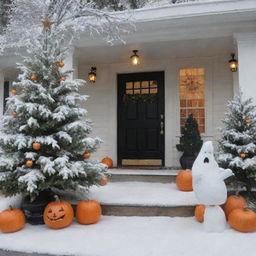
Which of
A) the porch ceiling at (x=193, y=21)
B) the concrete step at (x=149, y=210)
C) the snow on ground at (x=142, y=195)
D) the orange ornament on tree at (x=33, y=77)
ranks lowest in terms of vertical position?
the concrete step at (x=149, y=210)

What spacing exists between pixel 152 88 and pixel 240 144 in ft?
9.08

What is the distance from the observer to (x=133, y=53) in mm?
5211

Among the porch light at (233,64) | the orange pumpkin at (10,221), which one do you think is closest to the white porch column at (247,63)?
the porch light at (233,64)

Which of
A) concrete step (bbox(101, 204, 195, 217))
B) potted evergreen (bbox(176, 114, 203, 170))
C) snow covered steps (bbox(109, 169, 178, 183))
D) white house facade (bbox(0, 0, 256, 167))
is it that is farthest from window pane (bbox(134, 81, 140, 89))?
concrete step (bbox(101, 204, 195, 217))

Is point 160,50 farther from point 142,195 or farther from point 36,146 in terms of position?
point 36,146

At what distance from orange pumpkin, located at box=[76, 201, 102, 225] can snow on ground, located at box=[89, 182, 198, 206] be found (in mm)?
325

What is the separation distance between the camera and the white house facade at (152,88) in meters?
4.81

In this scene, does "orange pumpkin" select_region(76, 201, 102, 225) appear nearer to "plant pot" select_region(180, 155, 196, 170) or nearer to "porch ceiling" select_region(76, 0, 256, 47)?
"plant pot" select_region(180, 155, 196, 170)

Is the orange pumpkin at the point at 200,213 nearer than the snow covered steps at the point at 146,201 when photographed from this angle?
Yes

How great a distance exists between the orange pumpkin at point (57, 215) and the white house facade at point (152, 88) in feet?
8.13

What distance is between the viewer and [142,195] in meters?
3.69

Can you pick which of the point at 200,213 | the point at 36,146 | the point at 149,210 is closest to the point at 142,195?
the point at 149,210

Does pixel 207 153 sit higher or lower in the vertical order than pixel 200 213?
higher

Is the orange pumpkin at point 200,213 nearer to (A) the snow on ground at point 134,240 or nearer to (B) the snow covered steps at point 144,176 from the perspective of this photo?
(A) the snow on ground at point 134,240
